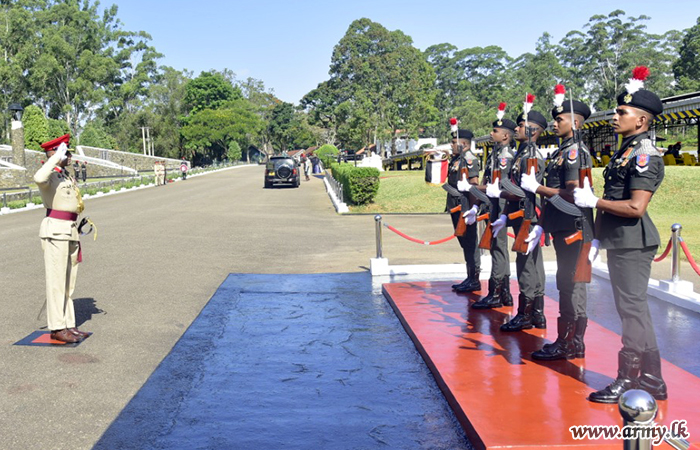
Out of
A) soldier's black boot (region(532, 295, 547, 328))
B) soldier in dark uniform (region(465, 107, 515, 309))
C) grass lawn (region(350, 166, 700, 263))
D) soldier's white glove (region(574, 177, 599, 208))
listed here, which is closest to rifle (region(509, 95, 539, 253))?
soldier in dark uniform (region(465, 107, 515, 309))

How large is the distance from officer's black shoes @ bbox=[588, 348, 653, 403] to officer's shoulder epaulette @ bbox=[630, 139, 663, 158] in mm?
1307

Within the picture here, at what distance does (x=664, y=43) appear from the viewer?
79875 mm

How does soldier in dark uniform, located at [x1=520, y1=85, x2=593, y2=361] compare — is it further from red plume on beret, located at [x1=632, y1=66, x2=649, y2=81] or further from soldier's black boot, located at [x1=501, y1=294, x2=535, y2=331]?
soldier's black boot, located at [x1=501, y1=294, x2=535, y2=331]

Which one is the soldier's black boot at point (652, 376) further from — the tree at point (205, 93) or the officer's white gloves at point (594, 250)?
the tree at point (205, 93)

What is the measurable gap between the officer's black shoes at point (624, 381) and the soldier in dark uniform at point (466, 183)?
3274mm

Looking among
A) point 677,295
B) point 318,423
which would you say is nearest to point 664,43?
point 677,295

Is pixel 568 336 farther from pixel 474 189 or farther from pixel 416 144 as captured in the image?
pixel 416 144

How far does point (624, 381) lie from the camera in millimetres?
4480

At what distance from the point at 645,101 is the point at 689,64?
73.9 metres

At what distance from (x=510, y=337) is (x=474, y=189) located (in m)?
1.86

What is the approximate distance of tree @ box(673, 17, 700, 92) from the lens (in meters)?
65.7

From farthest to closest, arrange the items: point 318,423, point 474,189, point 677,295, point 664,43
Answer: point 664,43
point 677,295
point 474,189
point 318,423

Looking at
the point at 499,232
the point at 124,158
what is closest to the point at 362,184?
the point at 499,232

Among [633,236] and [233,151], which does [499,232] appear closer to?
[633,236]
